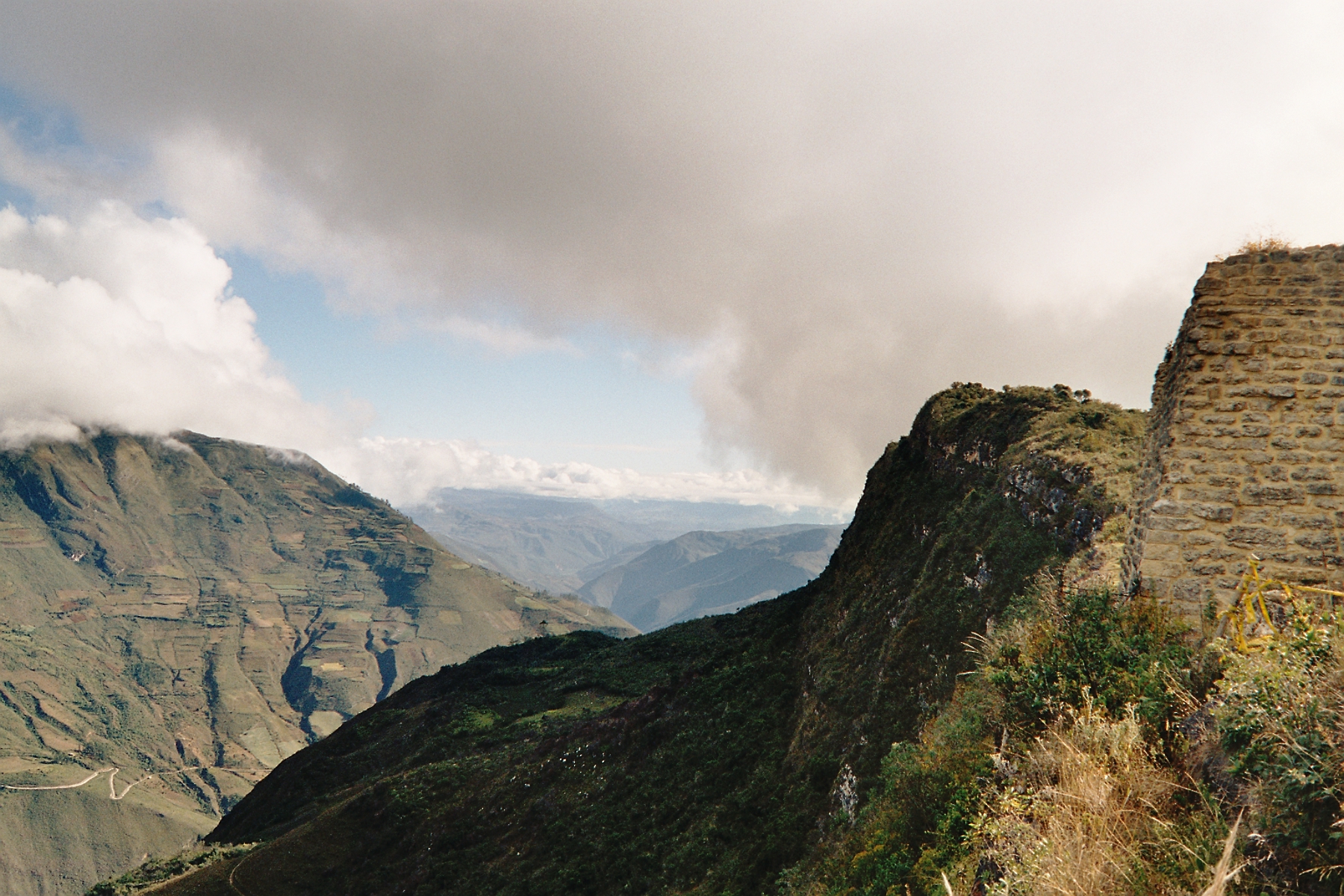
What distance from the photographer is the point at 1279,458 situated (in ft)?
31.6

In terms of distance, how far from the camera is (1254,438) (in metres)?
9.72

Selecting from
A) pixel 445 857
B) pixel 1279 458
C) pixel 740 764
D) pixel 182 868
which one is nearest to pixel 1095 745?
pixel 1279 458

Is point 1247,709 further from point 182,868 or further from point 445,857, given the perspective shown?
point 182,868

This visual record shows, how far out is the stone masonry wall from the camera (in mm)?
9453

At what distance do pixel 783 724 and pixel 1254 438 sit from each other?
28.0m

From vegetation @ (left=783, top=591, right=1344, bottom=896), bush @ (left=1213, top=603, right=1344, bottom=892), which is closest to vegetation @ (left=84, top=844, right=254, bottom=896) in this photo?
vegetation @ (left=783, top=591, right=1344, bottom=896)

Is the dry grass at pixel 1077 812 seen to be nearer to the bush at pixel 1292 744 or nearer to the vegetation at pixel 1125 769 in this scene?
the vegetation at pixel 1125 769

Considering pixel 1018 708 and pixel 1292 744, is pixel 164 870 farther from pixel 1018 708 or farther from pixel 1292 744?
pixel 1292 744

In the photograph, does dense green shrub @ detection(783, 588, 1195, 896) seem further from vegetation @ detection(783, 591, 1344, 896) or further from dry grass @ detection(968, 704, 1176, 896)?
dry grass @ detection(968, 704, 1176, 896)

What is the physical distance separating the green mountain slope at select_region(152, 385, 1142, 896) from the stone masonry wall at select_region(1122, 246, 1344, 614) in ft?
15.0

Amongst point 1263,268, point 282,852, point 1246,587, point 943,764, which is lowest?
point 282,852

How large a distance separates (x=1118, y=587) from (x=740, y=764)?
25196 millimetres

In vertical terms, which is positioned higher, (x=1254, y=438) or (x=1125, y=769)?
(x=1254, y=438)

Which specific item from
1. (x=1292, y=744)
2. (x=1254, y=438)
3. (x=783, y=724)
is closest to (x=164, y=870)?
(x=783, y=724)
